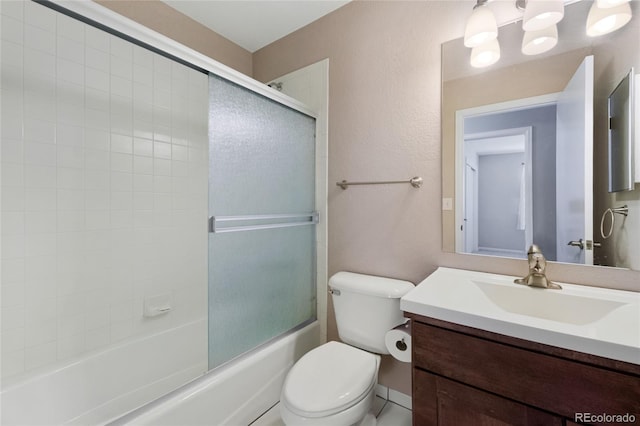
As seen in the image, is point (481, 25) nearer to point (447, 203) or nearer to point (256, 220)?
point (447, 203)

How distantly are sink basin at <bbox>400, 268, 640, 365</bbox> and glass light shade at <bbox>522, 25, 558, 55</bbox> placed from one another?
963 mm

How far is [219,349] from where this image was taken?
1.37 m

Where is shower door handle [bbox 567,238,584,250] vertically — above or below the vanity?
above

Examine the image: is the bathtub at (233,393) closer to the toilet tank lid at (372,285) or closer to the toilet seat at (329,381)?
the toilet seat at (329,381)

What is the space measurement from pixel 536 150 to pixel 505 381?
92 centimetres

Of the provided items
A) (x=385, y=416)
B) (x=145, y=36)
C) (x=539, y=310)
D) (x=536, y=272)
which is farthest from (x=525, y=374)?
(x=145, y=36)

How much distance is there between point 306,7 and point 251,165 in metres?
1.08

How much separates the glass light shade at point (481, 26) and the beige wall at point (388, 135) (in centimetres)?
14

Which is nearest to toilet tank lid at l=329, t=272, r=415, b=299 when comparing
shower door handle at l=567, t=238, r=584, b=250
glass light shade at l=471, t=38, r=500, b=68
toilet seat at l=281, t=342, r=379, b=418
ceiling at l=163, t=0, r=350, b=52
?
toilet seat at l=281, t=342, r=379, b=418

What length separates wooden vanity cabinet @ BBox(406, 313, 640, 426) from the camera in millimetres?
687

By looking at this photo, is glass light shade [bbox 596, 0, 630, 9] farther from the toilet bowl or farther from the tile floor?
the tile floor

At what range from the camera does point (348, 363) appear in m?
1.30

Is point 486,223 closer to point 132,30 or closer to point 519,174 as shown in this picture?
point 519,174

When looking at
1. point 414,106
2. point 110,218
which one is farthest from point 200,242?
point 414,106
